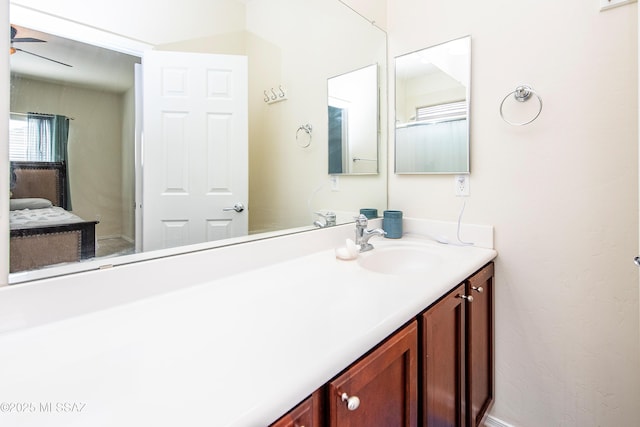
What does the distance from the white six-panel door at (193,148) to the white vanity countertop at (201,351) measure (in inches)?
11.8

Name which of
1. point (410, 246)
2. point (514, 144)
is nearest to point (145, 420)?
point (410, 246)

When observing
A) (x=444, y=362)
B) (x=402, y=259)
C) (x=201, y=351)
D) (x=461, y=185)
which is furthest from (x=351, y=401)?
(x=461, y=185)

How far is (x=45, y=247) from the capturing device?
78cm

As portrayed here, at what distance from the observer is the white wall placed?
3.80ft

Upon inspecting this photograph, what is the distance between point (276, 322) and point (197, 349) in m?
0.18

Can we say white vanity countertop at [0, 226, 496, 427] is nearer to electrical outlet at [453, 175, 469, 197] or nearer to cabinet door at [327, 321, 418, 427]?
cabinet door at [327, 321, 418, 427]

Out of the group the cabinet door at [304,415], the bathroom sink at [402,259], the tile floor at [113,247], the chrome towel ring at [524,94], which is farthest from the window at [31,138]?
the chrome towel ring at [524,94]

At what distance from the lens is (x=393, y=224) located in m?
1.67

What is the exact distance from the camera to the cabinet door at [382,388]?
1.99 ft

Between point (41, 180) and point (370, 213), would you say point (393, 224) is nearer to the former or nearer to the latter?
point (370, 213)

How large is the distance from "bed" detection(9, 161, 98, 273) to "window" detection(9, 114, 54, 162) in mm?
19

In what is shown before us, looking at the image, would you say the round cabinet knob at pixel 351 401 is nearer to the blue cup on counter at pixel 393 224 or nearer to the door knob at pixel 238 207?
the door knob at pixel 238 207

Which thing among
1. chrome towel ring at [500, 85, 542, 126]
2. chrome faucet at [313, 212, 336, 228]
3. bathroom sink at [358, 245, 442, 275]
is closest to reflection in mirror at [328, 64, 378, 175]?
chrome faucet at [313, 212, 336, 228]

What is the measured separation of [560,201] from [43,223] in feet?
5.73
